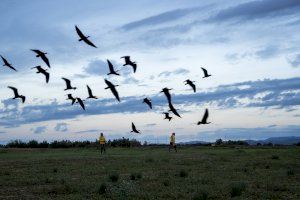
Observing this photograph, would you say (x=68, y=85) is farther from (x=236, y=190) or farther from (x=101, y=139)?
(x=101, y=139)

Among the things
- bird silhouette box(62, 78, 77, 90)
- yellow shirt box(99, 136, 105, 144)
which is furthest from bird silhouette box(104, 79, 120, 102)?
yellow shirt box(99, 136, 105, 144)

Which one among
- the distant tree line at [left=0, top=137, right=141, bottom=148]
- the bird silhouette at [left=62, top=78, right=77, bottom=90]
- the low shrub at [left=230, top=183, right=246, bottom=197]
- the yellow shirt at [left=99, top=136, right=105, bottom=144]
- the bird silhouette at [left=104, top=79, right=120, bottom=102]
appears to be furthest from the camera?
the distant tree line at [left=0, top=137, right=141, bottom=148]

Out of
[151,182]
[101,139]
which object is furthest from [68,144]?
[151,182]

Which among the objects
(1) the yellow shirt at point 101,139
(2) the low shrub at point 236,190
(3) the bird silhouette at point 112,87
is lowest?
(2) the low shrub at point 236,190

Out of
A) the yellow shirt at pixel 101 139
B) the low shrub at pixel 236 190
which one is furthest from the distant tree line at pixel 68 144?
the low shrub at pixel 236 190

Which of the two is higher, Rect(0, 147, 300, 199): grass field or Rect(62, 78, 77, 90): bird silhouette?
Rect(62, 78, 77, 90): bird silhouette

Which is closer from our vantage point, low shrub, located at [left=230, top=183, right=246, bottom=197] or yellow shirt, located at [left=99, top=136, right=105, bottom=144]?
low shrub, located at [left=230, top=183, right=246, bottom=197]

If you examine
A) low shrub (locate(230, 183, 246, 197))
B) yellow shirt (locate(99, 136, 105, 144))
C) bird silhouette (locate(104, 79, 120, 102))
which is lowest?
low shrub (locate(230, 183, 246, 197))

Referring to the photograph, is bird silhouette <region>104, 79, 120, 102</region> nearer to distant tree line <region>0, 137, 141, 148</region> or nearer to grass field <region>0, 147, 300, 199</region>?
grass field <region>0, 147, 300, 199</region>

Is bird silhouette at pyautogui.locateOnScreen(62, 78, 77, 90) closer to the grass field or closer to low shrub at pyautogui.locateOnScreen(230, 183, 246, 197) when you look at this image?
the grass field

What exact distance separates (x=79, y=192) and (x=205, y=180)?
5503 mm

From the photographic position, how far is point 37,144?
209ft

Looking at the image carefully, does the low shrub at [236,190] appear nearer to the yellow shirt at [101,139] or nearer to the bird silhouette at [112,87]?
the bird silhouette at [112,87]

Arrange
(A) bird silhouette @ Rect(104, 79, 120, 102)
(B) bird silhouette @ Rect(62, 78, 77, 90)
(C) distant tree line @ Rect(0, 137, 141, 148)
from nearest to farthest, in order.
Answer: (A) bird silhouette @ Rect(104, 79, 120, 102)
(B) bird silhouette @ Rect(62, 78, 77, 90)
(C) distant tree line @ Rect(0, 137, 141, 148)
